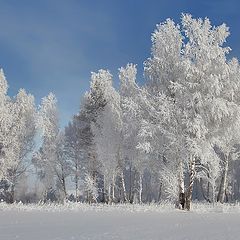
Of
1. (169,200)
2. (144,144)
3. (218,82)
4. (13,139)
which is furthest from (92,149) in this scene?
(218,82)

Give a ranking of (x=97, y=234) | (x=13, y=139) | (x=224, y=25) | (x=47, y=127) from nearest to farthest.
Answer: (x=97, y=234)
(x=224, y=25)
(x=13, y=139)
(x=47, y=127)

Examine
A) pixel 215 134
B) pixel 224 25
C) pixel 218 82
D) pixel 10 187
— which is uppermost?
pixel 224 25

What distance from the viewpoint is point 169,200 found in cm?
2786

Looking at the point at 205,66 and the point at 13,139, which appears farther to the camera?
the point at 13,139

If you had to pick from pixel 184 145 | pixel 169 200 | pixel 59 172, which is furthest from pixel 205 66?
pixel 59 172

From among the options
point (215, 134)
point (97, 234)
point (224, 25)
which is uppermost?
point (224, 25)

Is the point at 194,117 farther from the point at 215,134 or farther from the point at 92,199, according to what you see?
the point at 92,199

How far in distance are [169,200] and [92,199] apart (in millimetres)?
12141

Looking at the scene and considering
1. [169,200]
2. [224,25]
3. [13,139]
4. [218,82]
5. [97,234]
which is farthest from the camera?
[13,139]

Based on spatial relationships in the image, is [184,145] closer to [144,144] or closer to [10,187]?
[144,144]

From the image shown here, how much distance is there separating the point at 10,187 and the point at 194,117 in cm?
2144

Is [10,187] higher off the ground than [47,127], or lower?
lower

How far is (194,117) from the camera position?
24.2m

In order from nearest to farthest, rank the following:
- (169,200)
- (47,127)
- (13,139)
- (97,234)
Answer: (97,234) → (169,200) → (13,139) → (47,127)
